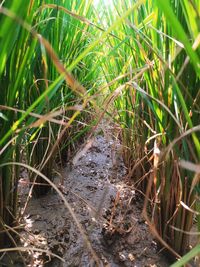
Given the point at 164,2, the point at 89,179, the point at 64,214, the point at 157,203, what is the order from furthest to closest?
the point at 89,179
the point at 64,214
the point at 157,203
the point at 164,2

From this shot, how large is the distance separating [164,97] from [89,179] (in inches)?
21.9

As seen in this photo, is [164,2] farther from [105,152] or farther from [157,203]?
[105,152]

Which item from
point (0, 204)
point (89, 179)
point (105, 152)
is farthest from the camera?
point (105, 152)

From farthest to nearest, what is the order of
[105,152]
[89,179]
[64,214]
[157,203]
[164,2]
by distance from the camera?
[105,152] < [89,179] < [64,214] < [157,203] < [164,2]

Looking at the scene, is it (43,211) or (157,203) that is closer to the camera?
(157,203)

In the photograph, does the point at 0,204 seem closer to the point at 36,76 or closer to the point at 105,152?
the point at 36,76

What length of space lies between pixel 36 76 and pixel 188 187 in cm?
46

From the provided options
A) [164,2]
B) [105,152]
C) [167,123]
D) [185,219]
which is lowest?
[105,152]

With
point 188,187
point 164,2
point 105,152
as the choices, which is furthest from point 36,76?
point 105,152

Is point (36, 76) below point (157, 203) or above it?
above

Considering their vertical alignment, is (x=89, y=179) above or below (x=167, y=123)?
below

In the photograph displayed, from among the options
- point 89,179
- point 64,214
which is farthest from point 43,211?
point 89,179

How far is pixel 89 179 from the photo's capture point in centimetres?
108

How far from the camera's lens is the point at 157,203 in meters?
0.65
